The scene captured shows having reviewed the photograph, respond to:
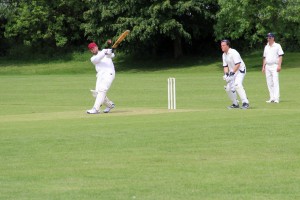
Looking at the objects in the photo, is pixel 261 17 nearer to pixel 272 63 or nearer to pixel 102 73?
pixel 272 63

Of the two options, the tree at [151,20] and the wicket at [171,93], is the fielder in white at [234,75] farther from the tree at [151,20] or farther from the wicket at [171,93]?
the tree at [151,20]

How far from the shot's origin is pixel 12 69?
2511 inches

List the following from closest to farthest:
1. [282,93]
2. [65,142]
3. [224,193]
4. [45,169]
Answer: [224,193] < [45,169] < [65,142] < [282,93]

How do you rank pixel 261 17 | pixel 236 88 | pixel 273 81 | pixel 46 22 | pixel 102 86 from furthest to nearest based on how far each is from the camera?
pixel 46 22 → pixel 261 17 → pixel 273 81 → pixel 236 88 → pixel 102 86

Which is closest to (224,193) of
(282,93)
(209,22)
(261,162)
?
(261,162)

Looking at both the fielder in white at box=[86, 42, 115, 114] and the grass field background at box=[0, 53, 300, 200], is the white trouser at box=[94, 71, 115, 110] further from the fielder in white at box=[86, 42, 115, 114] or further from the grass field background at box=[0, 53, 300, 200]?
the grass field background at box=[0, 53, 300, 200]

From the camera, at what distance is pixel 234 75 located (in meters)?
21.9

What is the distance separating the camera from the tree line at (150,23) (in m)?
56.2

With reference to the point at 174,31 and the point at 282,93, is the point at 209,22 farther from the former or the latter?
the point at 282,93

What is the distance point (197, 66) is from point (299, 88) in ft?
92.4

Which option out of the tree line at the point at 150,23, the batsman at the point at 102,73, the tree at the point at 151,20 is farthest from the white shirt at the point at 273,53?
the tree at the point at 151,20

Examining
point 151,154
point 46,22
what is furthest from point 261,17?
point 151,154

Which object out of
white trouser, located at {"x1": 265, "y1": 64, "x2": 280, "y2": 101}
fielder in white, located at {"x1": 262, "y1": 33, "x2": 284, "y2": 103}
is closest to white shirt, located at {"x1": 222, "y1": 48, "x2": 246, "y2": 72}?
white trouser, located at {"x1": 265, "y1": 64, "x2": 280, "y2": 101}

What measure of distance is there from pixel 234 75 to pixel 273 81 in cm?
323
